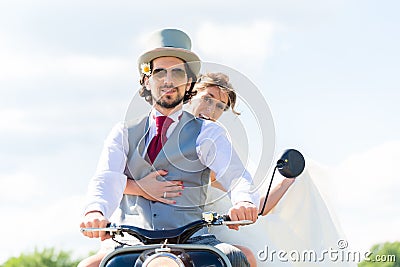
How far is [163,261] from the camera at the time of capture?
3.91 m

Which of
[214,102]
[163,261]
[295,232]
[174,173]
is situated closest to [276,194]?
[295,232]

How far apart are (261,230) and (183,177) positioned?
121 cm

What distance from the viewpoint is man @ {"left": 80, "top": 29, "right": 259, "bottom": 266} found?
480cm

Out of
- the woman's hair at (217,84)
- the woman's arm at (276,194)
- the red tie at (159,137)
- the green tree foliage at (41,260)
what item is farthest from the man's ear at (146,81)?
the green tree foliage at (41,260)

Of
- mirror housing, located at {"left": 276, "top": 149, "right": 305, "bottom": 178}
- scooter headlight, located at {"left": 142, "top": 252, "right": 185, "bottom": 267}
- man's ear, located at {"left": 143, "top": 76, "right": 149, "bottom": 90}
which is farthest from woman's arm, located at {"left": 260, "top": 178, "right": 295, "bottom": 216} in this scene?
scooter headlight, located at {"left": 142, "top": 252, "right": 185, "bottom": 267}

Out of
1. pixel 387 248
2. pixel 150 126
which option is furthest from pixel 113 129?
pixel 387 248

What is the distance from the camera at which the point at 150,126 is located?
16.7 feet

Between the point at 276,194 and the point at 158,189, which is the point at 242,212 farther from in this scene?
the point at 276,194

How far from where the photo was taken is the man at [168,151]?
189 inches

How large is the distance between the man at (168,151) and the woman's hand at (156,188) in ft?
0.14

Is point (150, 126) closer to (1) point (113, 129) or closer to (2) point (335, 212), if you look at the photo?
(1) point (113, 129)

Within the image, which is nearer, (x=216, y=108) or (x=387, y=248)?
(x=216, y=108)

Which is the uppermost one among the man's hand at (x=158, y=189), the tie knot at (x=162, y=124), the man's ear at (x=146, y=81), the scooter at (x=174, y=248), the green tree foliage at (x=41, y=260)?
the green tree foliage at (x=41, y=260)

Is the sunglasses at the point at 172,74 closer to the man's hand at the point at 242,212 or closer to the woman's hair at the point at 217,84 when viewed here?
the woman's hair at the point at 217,84
